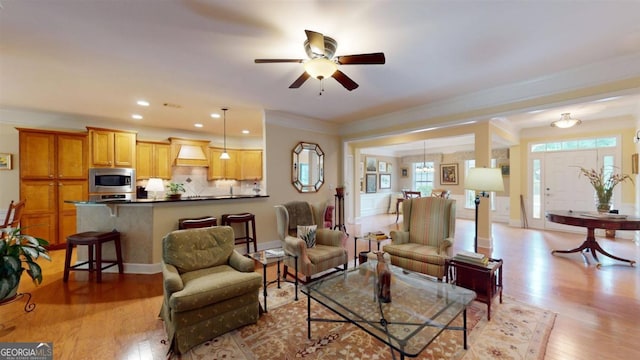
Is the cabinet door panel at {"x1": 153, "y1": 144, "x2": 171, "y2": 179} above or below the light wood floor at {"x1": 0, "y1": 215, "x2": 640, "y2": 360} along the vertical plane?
above

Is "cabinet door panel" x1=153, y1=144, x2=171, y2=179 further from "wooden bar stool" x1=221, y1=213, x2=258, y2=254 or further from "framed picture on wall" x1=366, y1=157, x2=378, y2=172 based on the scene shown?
"framed picture on wall" x1=366, y1=157, x2=378, y2=172

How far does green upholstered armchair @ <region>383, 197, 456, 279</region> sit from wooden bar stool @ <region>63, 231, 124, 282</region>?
3674 mm

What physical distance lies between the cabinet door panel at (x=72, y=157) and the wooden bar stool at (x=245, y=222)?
10.6 ft

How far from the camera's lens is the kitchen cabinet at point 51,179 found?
443 cm

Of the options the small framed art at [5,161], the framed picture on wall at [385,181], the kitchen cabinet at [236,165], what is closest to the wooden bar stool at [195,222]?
the kitchen cabinet at [236,165]

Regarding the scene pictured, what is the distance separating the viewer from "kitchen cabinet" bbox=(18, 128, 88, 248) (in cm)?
443

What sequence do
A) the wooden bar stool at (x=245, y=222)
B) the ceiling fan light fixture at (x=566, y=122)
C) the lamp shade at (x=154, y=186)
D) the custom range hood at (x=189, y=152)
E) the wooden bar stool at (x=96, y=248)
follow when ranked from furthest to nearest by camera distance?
1. the custom range hood at (x=189, y=152)
2. the lamp shade at (x=154, y=186)
3. the ceiling fan light fixture at (x=566, y=122)
4. the wooden bar stool at (x=245, y=222)
5. the wooden bar stool at (x=96, y=248)

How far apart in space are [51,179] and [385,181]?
906 cm

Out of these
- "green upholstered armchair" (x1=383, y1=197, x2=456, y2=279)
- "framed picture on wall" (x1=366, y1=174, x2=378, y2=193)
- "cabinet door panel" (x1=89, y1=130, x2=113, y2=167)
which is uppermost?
"cabinet door panel" (x1=89, y1=130, x2=113, y2=167)

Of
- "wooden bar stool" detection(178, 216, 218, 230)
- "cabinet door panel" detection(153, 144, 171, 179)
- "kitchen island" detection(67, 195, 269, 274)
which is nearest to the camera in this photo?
"kitchen island" detection(67, 195, 269, 274)

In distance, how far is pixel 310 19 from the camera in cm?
206

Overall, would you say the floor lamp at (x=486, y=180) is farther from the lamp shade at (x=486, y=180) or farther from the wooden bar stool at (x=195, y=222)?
the wooden bar stool at (x=195, y=222)

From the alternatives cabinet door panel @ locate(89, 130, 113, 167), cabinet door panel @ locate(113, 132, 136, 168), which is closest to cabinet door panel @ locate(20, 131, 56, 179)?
cabinet door panel @ locate(89, 130, 113, 167)

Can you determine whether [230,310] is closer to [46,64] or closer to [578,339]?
[578,339]
